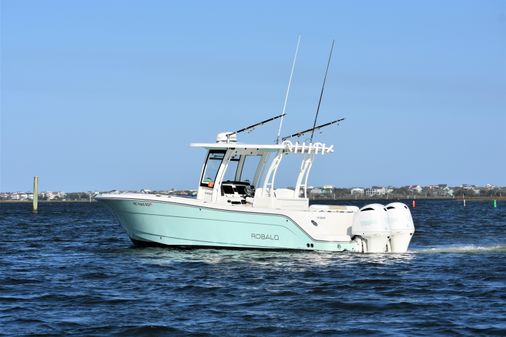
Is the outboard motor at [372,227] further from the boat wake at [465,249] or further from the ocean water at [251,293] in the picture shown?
the boat wake at [465,249]

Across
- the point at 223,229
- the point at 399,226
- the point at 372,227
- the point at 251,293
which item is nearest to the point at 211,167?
the point at 223,229

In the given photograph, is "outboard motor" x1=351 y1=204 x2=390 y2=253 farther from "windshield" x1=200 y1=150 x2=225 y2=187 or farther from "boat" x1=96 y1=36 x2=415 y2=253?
"windshield" x1=200 y1=150 x2=225 y2=187

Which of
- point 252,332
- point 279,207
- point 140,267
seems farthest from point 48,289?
point 279,207

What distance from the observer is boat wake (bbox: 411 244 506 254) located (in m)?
28.4

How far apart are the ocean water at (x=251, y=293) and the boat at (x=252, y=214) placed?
508mm

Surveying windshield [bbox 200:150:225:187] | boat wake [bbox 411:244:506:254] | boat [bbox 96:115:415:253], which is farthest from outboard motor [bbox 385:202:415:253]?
windshield [bbox 200:150:225:187]

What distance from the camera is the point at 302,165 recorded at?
88.0 ft

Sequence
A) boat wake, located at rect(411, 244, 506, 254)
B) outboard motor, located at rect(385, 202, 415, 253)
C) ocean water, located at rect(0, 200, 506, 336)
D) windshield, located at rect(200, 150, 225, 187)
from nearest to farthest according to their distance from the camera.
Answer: ocean water, located at rect(0, 200, 506, 336) → outboard motor, located at rect(385, 202, 415, 253) → windshield, located at rect(200, 150, 225, 187) → boat wake, located at rect(411, 244, 506, 254)

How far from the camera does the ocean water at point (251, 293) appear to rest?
1462cm

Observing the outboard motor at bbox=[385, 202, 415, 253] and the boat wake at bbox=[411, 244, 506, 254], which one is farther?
the boat wake at bbox=[411, 244, 506, 254]

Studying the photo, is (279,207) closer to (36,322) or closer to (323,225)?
(323,225)

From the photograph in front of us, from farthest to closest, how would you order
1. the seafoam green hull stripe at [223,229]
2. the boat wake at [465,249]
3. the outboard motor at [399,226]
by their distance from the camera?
the boat wake at [465,249] < the outboard motor at [399,226] < the seafoam green hull stripe at [223,229]

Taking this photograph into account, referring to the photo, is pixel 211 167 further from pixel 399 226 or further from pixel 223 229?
pixel 399 226

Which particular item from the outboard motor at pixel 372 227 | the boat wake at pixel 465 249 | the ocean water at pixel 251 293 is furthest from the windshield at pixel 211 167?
the boat wake at pixel 465 249
